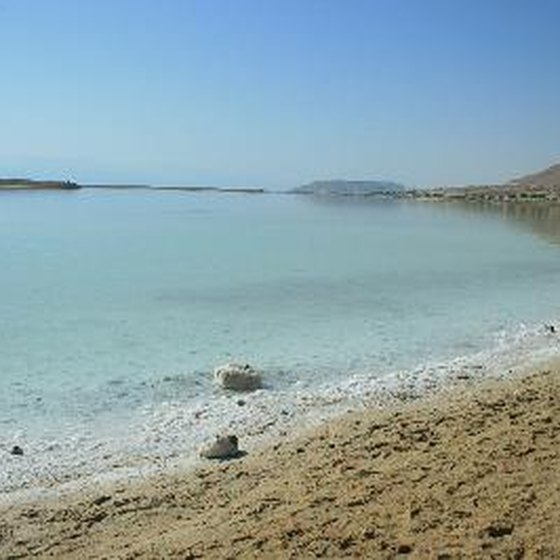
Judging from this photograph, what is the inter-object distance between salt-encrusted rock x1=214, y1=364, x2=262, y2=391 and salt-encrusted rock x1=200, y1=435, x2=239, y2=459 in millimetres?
3115

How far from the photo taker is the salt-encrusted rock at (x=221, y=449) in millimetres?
9375

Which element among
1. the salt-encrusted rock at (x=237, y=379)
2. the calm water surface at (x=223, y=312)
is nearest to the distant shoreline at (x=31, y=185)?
the calm water surface at (x=223, y=312)

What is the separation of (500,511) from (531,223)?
212ft

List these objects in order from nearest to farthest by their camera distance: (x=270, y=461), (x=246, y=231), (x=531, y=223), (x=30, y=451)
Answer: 1. (x=270, y=461)
2. (x=30, y=451)
3. (x=246, y=231)
4. (x=531, y=223)

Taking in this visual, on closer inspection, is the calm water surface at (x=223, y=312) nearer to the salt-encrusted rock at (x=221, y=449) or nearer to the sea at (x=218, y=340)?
the sea at (x=218, y=340)

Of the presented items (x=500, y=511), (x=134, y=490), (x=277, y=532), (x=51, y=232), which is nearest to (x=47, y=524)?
(x=134, y=490)

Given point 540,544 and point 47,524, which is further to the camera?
point 47,524

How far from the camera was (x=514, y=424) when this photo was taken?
9281 mm

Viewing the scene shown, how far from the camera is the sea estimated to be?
10.5 m

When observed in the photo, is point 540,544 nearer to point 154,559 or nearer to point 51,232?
point 154,559

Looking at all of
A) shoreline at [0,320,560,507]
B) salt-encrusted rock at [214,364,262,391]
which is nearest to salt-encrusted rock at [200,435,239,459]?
shoreline at [0,320,560,507]

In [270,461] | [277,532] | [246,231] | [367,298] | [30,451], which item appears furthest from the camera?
[246,231]

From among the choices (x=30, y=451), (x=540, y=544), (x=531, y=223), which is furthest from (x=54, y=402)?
(x=531, y=223)

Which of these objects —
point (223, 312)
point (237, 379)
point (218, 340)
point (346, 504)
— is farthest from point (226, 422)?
point (223, 312)
